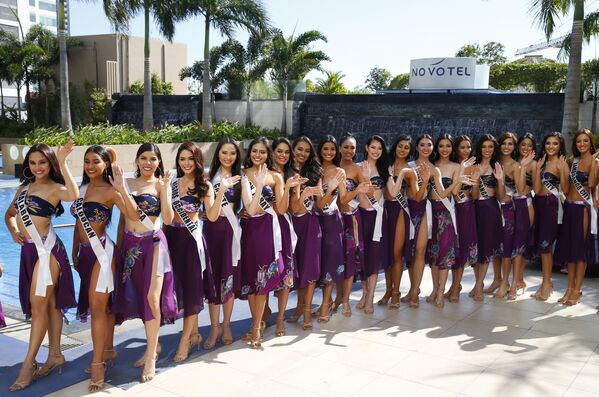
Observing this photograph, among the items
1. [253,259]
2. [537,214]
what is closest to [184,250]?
[253,259]

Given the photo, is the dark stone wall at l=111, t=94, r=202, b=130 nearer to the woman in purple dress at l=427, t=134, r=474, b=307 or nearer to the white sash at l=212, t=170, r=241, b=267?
the woman in purple dress at l=427, t=134, r=474, b=307

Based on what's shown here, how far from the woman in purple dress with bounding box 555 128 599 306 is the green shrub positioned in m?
10.9

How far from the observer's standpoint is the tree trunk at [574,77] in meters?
12.2

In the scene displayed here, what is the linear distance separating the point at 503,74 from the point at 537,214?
32.4 meters

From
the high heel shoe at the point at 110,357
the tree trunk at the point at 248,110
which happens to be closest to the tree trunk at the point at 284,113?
the tree trunk at the point at 248,110

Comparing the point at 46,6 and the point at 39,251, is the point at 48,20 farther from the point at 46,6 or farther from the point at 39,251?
the point at 39,251

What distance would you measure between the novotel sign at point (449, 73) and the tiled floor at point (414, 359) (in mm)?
17247

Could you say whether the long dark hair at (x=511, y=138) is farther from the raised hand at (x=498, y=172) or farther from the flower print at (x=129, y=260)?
the flower print at (x=129, y=260)

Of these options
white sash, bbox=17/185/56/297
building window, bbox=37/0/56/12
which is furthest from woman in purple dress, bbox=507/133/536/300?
building window, bbox=37/0/56/12

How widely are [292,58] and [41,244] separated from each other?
65.7 ft

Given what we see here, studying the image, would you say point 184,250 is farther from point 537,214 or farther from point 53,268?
point 537,214

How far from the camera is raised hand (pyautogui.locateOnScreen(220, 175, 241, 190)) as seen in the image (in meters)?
4.27

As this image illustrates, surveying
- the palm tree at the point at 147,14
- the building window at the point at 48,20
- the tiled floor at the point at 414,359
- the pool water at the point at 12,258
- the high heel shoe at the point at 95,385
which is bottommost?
the pool water at the point at 12,258

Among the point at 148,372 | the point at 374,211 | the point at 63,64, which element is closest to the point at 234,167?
the point at 374,211
